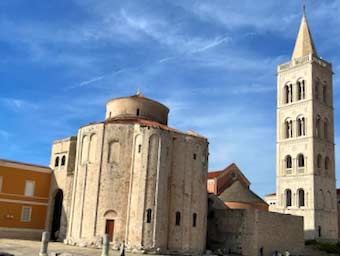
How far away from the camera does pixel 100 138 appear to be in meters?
35.2

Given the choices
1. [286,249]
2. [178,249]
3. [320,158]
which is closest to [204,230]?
[178,249]

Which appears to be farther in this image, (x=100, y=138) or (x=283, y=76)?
(x=283, y=76)

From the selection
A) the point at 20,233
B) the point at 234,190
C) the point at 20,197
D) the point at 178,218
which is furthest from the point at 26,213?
the point at 234,190

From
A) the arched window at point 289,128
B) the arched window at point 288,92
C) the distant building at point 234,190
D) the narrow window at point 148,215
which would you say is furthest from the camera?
the arched window at point 288,92

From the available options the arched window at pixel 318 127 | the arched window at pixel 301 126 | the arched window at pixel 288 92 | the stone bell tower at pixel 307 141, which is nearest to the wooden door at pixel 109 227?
the stone bell tower at pixel 307 141

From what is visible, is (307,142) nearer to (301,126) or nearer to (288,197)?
(301,126)

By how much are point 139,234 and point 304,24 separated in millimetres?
39938

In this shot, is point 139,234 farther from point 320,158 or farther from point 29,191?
point 320,158

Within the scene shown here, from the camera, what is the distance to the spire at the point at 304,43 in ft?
183

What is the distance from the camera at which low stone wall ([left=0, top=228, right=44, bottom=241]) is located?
36.5 meters

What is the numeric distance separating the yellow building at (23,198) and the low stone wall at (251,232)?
15.8 m

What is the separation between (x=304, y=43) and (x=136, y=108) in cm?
2849

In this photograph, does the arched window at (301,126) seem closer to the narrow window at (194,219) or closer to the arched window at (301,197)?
the arched window at (301,197)

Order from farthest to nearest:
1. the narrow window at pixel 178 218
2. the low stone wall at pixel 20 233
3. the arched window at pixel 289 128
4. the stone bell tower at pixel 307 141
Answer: the arched window at pixel 289 128 < the stone bell tower at pixel 307 141 < the low stone wall at pixel 20 233 < the narrow window at pixel 178 218
